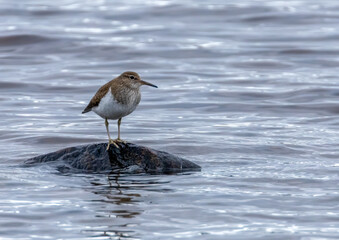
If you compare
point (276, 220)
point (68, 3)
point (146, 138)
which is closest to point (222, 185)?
point (276, 220)

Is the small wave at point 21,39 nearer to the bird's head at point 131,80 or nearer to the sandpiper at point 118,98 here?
the bird's head at point 131,80

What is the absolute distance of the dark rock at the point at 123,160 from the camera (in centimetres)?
968

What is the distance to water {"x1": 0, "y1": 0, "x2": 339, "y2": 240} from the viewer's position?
25.8 feet

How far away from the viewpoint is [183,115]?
46.1 ft

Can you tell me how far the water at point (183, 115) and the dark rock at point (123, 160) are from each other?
0.78ft

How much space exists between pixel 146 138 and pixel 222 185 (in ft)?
10.7

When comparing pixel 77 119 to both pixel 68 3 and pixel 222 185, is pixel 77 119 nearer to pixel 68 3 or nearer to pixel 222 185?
pixel 222 185

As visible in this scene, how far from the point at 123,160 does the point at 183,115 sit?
447cm

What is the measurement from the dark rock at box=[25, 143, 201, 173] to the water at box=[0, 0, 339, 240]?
24 centimetres

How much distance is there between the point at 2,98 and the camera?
1559cm

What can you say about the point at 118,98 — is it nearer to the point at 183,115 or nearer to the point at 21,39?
the point at 183,115

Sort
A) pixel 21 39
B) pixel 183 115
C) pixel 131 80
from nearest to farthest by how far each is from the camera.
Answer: pixel 131 80
pixel 183 115
pixel 21 39

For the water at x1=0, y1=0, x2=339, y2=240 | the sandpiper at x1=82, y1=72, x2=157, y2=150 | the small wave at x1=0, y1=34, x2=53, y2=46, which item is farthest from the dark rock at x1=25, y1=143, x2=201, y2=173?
the small wave at x1=0, y1=34, x2=53, y2=46

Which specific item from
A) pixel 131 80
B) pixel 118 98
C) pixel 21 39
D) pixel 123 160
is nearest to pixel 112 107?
pixel 118 98
